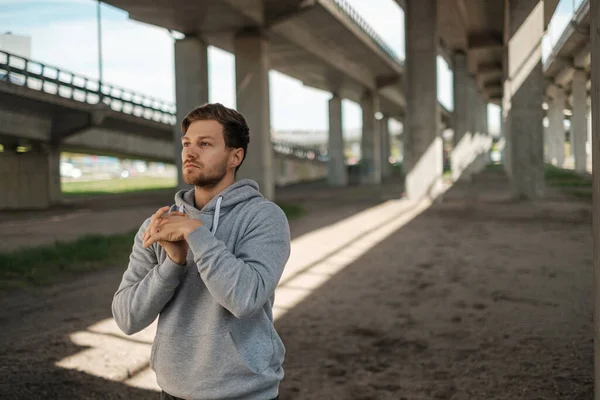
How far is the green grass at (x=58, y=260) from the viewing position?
1115 centimetres

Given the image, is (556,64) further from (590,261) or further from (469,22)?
(590,261)

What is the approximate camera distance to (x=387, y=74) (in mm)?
51188

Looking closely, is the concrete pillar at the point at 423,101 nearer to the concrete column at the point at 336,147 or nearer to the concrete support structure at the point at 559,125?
the concrete column at the point at 336,147

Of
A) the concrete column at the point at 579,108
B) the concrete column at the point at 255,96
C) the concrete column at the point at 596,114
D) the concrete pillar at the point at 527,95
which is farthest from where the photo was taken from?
the concrete column at the point at 579,108

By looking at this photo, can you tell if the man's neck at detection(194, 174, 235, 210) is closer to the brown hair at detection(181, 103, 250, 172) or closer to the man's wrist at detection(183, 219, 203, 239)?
the brown hair at detection(181, 103, 250, 172)

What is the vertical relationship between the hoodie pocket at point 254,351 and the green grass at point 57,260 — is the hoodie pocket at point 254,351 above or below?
above

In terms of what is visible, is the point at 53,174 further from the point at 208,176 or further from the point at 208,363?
the point at 208,363

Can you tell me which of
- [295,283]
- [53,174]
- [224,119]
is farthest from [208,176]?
[53,174]

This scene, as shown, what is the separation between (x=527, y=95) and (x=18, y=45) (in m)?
19.7

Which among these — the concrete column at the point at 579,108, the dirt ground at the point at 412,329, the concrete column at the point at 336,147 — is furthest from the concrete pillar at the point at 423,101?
the concrete column at the point at 579,108

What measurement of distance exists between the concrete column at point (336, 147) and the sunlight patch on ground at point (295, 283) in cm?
2470

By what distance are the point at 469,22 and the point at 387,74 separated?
10.6 meters

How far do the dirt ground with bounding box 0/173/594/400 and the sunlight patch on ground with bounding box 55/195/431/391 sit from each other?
16 centimetres

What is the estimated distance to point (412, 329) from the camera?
7.45 m
